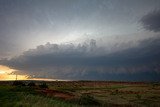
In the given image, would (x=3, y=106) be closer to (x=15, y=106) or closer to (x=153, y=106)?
(x=15, y=106)

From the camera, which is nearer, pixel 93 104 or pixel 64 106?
pixel 64 106

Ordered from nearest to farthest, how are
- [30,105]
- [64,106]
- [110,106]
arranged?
1. [30,105]
2. [64,106]
3. [110,106]

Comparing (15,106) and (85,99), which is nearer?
(15,106)

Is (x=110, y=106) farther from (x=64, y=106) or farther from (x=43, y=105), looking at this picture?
(x=43, y=105)

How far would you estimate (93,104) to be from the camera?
4828cm

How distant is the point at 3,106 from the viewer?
37.0m

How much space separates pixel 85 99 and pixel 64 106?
13145 mm

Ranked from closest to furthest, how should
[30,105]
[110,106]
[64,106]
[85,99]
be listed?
[30,105], [64,106], [110,106], [85,99]

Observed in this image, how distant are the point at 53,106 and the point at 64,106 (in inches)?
95.7

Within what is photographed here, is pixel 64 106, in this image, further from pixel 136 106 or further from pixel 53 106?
pixel 136 106

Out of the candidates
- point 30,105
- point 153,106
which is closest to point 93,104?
point 153,106

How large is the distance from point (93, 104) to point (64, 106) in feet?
34.8

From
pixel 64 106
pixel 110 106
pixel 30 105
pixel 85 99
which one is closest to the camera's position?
pixel 30 105

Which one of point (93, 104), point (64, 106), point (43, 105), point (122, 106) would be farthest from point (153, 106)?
point (43, 105)
